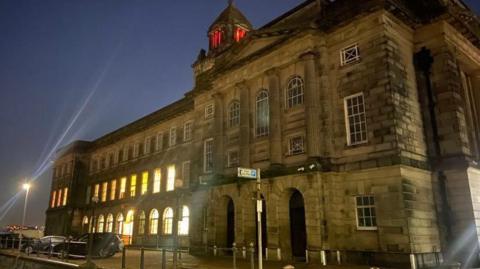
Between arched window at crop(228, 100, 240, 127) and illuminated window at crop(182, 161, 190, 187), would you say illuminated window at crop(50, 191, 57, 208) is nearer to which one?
illuminated window at crop(182, 161, 190, 187)

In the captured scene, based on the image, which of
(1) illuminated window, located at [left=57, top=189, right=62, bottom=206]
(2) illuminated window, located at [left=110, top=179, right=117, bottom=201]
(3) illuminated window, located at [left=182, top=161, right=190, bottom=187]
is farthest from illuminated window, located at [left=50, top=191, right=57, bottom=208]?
(3) illuminated window, located at [left=182, top=161, right=190, bottom=187]

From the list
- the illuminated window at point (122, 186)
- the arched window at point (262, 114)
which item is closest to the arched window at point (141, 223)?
the illuminated window at point (122, 186)

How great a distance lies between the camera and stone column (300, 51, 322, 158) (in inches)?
776

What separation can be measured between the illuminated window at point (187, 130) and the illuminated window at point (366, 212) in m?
19.4

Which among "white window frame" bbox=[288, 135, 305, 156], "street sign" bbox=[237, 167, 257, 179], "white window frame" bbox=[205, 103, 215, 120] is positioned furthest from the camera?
"white window frame" bbox=[205, 103, 215, 120]

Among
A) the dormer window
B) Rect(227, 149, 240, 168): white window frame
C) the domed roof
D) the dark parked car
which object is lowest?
the dark parked car

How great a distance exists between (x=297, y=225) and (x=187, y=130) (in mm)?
17434

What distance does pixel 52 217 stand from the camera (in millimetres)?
55031

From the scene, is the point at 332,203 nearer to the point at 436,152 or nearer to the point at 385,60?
the point at 436,152

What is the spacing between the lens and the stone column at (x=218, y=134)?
2559cm

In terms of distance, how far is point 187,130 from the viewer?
1389 inches

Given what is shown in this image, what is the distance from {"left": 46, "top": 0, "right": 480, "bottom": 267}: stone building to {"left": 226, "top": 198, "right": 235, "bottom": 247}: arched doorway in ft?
0.47

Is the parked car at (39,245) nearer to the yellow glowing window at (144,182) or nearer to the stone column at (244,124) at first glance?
the stone column at (244,124)

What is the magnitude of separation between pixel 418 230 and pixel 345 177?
160 inches
